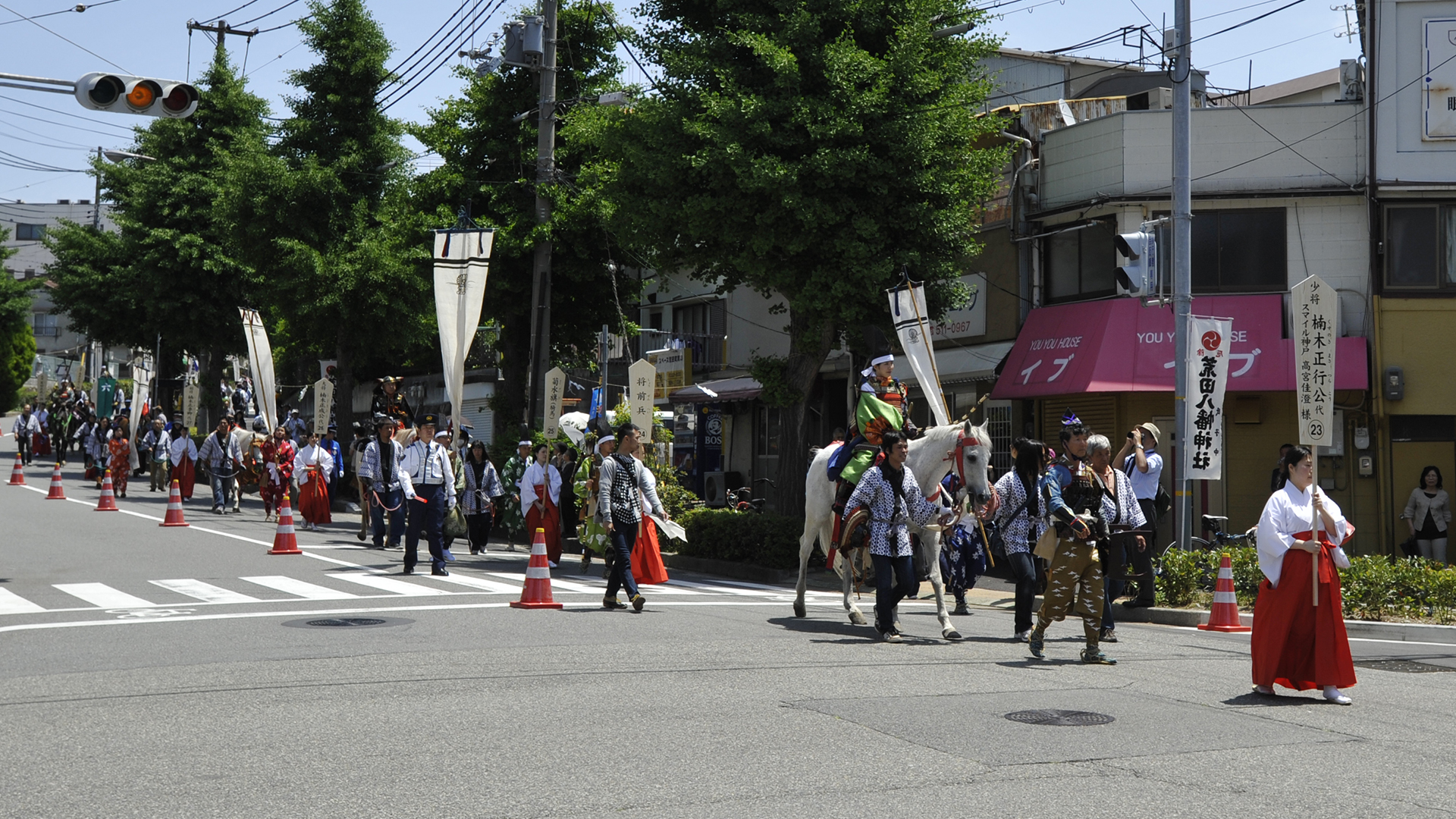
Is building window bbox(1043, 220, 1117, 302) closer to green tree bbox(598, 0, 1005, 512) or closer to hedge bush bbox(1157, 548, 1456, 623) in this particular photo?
green tree bbox(598, 0, 1005, 512)

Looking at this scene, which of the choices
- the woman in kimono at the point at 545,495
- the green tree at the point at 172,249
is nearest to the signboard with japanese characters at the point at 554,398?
the woman in kimono at the point at 545,495

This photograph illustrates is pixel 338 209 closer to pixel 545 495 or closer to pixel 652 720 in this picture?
pixel 545 495

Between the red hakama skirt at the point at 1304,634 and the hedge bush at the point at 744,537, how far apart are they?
10.1m

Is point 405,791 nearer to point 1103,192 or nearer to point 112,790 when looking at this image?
point 112,790

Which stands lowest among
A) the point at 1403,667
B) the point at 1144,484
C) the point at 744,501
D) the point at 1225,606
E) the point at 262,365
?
the point at 1403,667

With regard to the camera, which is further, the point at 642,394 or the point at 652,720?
the point at 642,394

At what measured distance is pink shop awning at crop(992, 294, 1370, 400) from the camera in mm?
21344

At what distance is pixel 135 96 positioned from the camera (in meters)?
13.8

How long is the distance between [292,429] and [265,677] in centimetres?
3223

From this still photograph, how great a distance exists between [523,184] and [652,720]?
20.8 meters

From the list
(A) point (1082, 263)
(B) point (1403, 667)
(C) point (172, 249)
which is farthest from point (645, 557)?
(C) point (172, 249)

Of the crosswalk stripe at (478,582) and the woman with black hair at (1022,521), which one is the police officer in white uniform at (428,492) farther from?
the woman with black hair at (1022,521)

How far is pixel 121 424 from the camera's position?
31.6 metres

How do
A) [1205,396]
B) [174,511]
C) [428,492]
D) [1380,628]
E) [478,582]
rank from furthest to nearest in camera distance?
[174,511] → [1205,396] → [428,492] → [478,582] → [1380,628]
